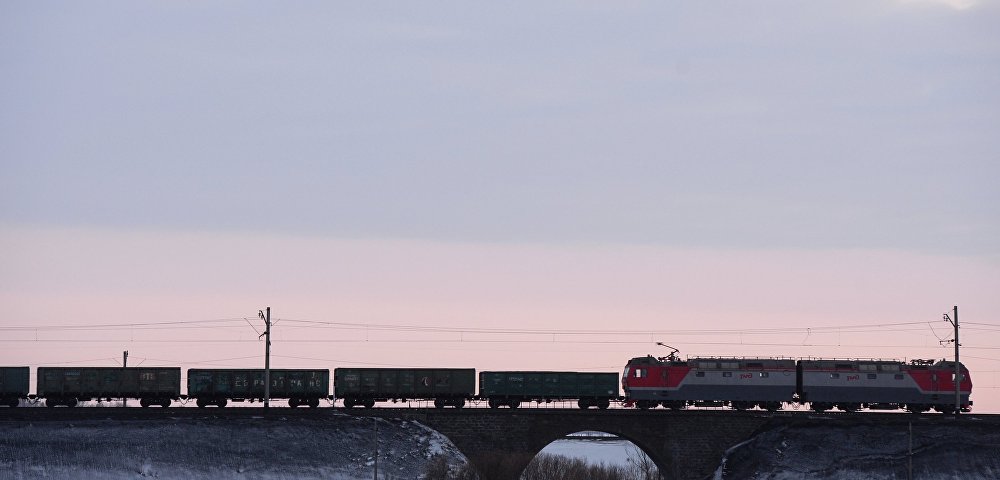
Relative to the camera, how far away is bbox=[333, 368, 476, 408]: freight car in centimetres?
8781

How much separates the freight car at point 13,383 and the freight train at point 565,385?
2.8 inches

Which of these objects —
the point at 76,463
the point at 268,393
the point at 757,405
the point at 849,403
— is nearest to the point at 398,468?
the point at 268,393

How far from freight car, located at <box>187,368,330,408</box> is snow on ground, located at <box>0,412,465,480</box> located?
23.4 feet

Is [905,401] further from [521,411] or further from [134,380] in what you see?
[134,380]

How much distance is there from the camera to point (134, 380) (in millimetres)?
87125

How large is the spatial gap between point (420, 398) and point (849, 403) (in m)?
31.4

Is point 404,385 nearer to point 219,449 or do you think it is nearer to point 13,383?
point 219,449

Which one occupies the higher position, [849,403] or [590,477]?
[849,403]

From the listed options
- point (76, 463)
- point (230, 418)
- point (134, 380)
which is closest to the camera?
point (76, 463)

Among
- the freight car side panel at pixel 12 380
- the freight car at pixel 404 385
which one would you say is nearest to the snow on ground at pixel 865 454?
the freight car at pixel 404 385

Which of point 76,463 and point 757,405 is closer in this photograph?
point 76,463

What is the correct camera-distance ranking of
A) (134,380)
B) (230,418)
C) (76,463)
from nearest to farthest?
(76,463) < (230,418) < (134,380)

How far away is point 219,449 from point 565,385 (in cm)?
2552

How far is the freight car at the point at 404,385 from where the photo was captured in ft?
288
